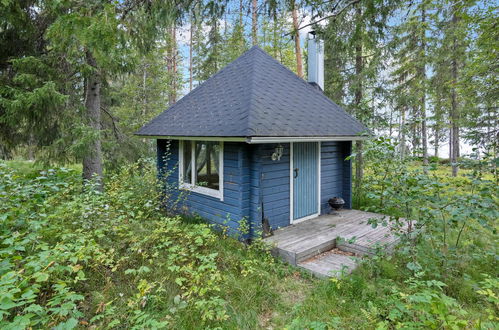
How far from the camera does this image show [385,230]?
579 cm

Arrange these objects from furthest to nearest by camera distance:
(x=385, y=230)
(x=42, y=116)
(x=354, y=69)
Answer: (x=354, y=69) → (x=42, y=116) → (x=385, y=230)

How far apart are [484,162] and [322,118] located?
136 inches

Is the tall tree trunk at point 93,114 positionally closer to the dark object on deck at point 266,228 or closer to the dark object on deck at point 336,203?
the dark object on deck at point 266,228

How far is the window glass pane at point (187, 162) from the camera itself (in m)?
6.53

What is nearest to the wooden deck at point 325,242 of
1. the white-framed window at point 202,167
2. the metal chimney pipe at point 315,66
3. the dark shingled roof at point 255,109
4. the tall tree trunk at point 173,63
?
the white-framed window at point 202,167

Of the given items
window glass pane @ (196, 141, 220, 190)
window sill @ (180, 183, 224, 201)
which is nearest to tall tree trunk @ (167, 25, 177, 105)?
window sill @ (180, 183, 224, 201)

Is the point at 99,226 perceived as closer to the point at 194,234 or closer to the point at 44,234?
the point at 44,234

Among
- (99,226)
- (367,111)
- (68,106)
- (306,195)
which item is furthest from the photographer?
(367,111)

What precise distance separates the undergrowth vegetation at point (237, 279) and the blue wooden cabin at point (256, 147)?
120 cm

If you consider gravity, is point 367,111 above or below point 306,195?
above

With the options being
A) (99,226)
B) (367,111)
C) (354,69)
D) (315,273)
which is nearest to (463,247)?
(315,273)

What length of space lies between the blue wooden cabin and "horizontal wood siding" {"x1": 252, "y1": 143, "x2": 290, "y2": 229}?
0.06ft

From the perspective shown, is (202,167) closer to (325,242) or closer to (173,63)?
(325,242)

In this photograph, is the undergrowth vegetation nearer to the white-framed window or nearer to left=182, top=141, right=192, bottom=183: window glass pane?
the white-framed window
